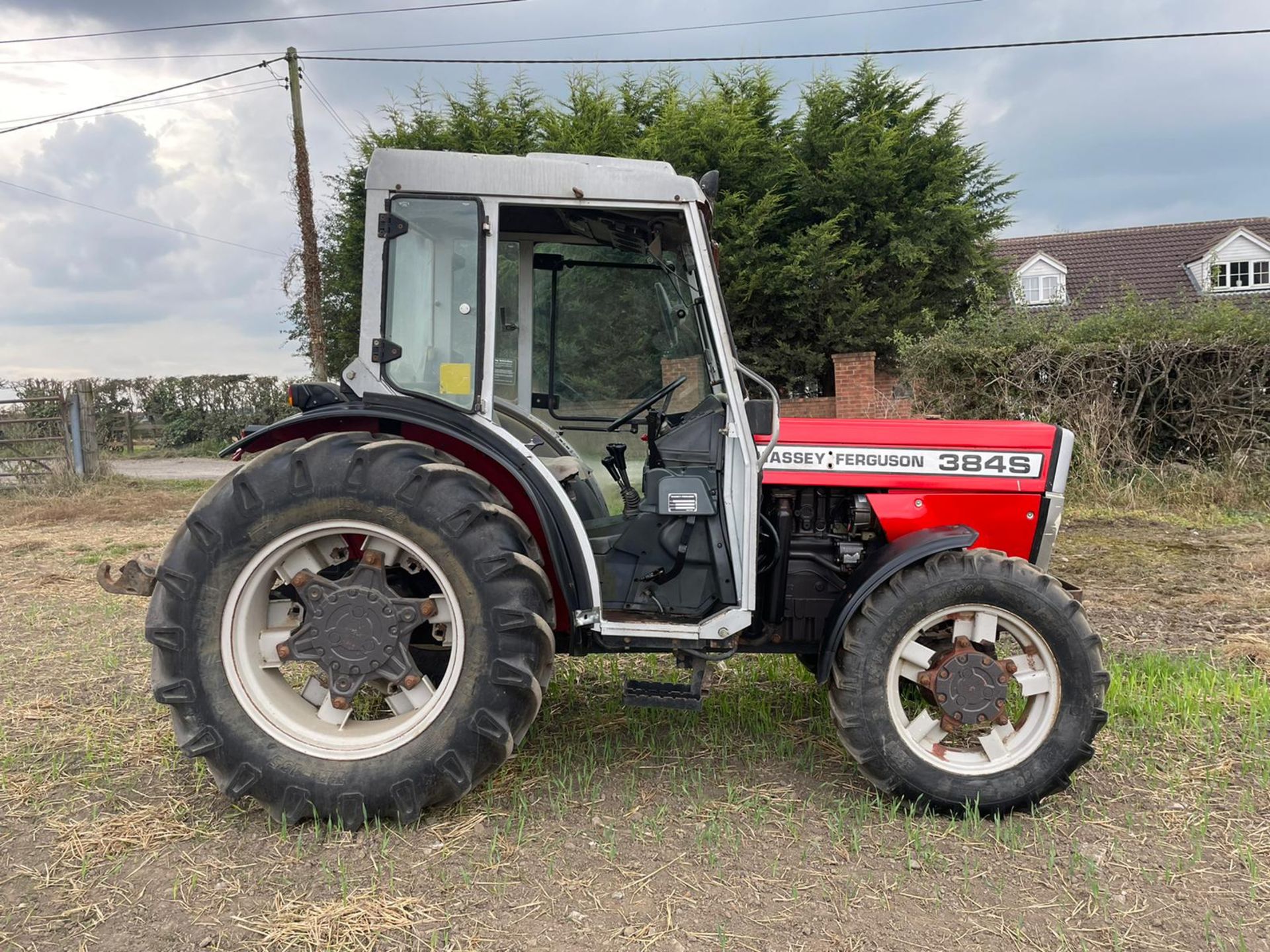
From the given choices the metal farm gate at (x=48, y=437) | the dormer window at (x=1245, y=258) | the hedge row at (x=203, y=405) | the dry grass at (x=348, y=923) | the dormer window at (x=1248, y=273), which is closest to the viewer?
the dry grass at (x=348, y=923)

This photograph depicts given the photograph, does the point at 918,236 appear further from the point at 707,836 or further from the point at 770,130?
the point at 707,836

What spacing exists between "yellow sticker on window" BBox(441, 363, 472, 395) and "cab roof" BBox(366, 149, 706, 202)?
0.58 m

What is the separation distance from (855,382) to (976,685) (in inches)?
386

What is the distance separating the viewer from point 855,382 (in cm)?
1231

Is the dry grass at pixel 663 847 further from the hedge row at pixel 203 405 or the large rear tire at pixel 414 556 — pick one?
the hedge row at pixel 203 405

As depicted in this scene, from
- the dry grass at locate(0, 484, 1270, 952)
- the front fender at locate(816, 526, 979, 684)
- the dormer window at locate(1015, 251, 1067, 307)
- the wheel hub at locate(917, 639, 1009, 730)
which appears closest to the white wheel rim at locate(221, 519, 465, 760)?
the dry grass at locate(0, 484, 1270, 952)

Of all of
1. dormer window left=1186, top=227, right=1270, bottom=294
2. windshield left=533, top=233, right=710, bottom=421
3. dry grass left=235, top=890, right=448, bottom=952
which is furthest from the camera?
dormer window left=1186, top=227, right=1270, bottom=294

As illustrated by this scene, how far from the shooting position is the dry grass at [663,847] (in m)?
2.33

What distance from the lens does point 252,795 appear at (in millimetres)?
2812

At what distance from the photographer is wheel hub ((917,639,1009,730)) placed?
2932mm

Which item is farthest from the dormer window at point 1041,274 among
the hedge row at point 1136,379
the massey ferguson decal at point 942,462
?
the massey ferguson decal at point 942,462

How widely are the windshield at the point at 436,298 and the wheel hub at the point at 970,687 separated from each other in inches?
73.3

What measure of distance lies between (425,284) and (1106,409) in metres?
8.96

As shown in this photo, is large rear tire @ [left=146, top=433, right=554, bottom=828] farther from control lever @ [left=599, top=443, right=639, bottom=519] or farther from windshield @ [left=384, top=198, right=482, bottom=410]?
control lever @ [left=599, top=443, right=639, bottom=519]
